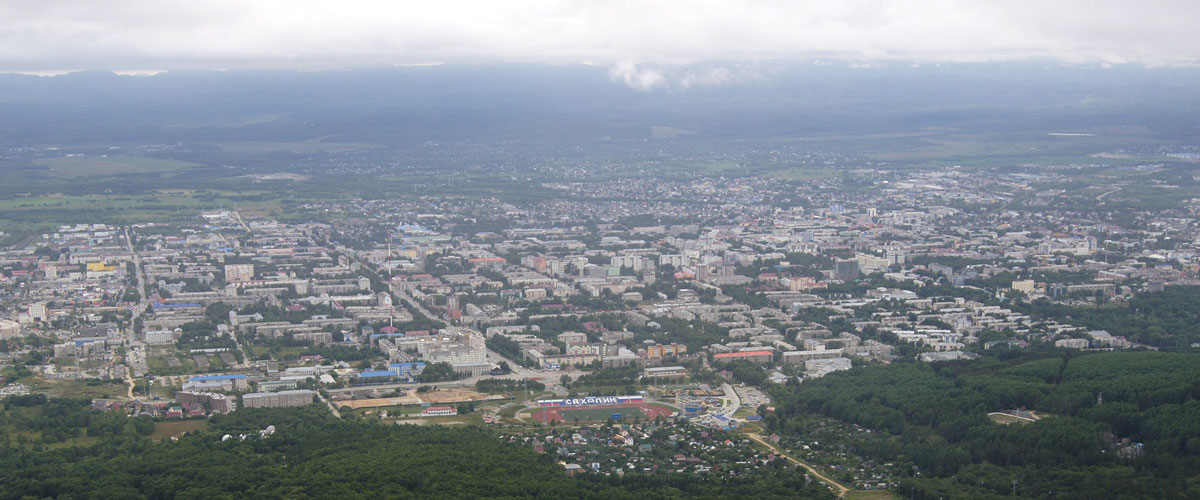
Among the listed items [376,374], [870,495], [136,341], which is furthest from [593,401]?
[136,341]

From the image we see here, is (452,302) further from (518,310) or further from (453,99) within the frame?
(453,99)

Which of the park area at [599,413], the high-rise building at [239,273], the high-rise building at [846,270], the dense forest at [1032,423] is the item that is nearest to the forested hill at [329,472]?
the park area at [599,413]

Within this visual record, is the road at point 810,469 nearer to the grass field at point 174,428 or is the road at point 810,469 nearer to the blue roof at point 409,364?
the blue roof at point 409,364

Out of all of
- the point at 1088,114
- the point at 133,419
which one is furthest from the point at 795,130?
the point at 133,419

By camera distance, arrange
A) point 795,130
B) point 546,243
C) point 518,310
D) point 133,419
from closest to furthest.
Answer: point 133,419, point 518,310, point 546,243, point 795,130

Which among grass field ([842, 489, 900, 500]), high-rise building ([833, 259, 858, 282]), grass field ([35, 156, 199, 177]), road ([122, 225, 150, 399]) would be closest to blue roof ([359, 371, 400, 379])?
road ([122, 225, 150, 399])

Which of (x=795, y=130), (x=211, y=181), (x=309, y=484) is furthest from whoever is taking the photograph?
(x=795, y=130)

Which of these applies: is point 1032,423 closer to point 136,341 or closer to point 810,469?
point 810,469
